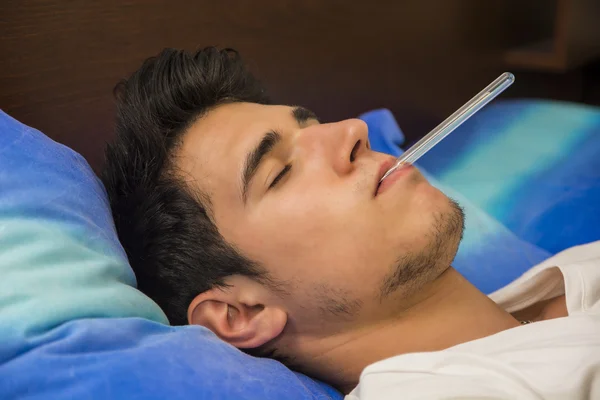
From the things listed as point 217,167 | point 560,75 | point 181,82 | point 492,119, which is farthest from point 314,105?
point 560,75

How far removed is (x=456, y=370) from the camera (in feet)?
2.45

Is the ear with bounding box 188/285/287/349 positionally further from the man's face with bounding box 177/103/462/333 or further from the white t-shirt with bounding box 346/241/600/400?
the white t-shirt with bounding box 346/241/600/400

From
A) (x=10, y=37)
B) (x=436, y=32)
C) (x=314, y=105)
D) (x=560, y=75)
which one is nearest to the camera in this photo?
(x=10, y=37)

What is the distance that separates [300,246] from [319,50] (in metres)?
0.89

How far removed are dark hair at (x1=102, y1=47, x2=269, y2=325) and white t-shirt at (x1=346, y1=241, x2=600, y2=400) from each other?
0.82 feet

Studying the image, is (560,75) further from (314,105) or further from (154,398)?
(154,398)

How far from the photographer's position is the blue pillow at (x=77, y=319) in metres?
0.68

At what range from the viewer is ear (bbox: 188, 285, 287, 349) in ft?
3.04

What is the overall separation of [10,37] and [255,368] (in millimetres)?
660

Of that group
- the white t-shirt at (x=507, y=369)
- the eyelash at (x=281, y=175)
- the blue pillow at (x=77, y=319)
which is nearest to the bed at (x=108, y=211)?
the blue pillow at (x=77, y=319)

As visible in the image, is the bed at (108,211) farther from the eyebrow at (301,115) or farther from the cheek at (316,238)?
the eyebrow at (301,115)

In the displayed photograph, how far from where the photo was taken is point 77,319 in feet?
2.40

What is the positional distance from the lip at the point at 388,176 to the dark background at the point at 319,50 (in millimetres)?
551

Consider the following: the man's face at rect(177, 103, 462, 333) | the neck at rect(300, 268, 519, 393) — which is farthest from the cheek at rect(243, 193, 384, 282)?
the neck at rect(300, 268, 519, 393)
